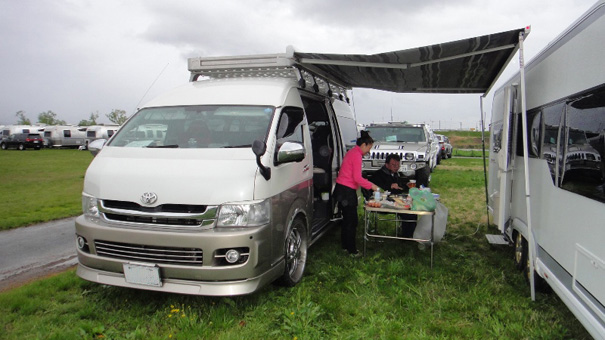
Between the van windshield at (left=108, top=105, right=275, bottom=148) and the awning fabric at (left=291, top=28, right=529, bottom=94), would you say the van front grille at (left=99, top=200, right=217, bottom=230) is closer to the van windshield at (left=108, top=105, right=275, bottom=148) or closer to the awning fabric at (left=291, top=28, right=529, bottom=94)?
the van windshield at (left=108, top=105, right=275, bottom=148)

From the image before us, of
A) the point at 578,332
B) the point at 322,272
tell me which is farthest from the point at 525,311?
the point at 322,272

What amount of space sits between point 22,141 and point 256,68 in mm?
33310

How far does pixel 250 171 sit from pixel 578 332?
3.19 meters

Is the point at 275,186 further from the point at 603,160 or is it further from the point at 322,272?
the point at 603,160

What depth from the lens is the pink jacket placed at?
5.52 metres

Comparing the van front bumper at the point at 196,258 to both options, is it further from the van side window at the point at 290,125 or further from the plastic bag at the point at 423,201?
the plastic bag at the point at 423,201

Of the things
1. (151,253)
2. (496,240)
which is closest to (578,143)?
(496,240)

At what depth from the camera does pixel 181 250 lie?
3.48 m

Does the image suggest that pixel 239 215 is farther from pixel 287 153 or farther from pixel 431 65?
pixel 431 65

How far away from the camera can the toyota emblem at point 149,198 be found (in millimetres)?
3553

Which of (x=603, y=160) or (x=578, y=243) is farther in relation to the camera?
(x=578, y=243)

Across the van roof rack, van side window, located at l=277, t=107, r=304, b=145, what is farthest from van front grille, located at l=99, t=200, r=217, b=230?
the van roof rack

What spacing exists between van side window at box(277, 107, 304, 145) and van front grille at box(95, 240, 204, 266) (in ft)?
4.76

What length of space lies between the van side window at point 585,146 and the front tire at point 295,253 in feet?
8.39
